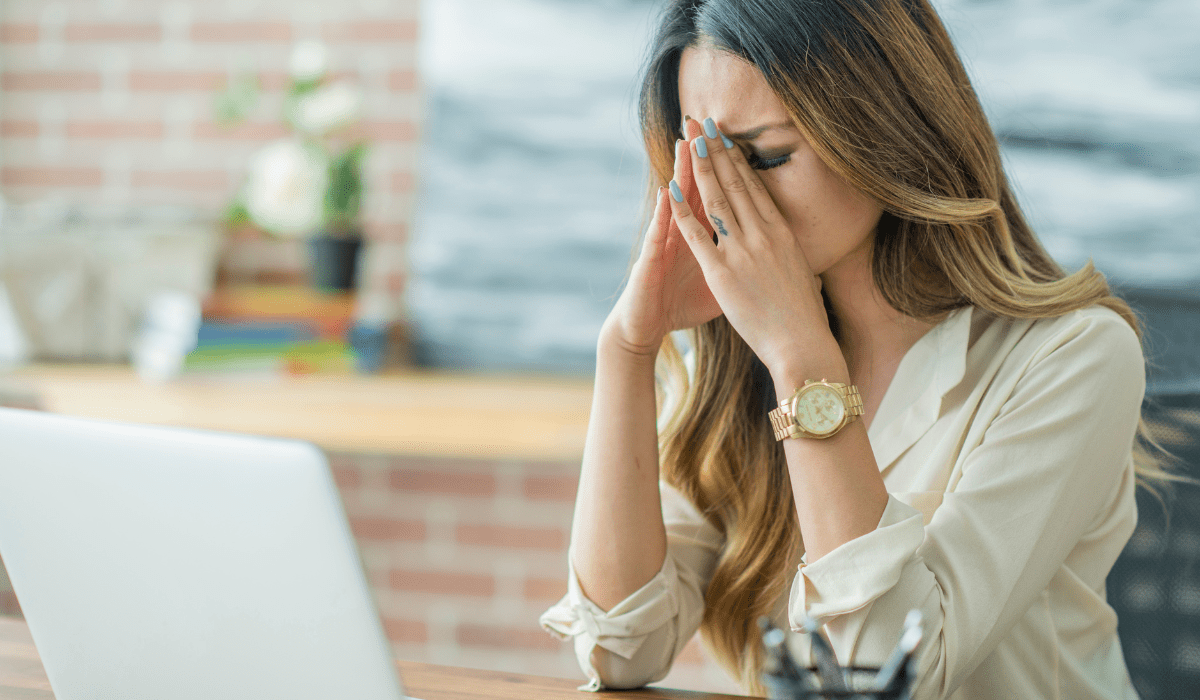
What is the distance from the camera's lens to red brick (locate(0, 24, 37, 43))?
2.48 meters

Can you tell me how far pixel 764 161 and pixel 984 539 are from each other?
0.43 metres

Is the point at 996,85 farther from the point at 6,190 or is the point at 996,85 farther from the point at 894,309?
the point at 6,190

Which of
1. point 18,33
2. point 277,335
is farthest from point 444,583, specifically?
point 18,33

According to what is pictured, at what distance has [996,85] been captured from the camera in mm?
2053

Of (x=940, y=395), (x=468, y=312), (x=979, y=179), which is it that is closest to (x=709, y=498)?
(x=940, y=395)

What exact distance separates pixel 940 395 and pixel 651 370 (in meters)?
0.32

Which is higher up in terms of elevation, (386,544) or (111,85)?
(111,85)

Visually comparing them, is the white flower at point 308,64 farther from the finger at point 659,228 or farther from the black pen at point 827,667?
the black pen at point 827,667

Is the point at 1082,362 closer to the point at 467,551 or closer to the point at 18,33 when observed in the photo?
the point at 467,551

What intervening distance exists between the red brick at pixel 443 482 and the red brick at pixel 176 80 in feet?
3.52

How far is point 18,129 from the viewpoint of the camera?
2.51 meters

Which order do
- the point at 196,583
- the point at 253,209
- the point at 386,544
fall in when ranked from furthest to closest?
the point at 386,544 < the point at 253,209 < the point at 196,583

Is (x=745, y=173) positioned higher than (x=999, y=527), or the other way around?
(x=745, y=173)

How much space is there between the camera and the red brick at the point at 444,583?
2.33m
